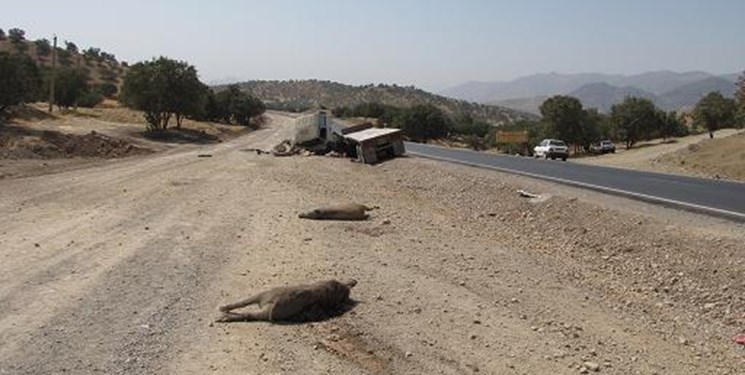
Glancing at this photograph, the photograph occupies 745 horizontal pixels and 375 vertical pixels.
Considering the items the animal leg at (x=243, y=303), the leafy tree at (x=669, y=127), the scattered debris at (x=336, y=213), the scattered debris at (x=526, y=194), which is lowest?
the animal leg at (x=243, y=303)

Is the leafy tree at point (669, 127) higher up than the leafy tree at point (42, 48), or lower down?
lower down

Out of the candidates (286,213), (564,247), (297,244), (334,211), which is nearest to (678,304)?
(564,247)

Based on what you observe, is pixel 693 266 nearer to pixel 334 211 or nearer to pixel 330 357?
pixel 330 357

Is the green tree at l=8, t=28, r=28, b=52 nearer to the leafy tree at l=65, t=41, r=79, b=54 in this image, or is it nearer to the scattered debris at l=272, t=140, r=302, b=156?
the leafy tree at l=65, t=41, r=79, b=54

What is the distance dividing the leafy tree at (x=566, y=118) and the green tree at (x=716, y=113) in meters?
12.8

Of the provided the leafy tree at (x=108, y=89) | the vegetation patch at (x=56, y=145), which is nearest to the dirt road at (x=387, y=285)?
the vegetation patch at (x=56, y=145)

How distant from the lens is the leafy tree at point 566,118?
8375 cm

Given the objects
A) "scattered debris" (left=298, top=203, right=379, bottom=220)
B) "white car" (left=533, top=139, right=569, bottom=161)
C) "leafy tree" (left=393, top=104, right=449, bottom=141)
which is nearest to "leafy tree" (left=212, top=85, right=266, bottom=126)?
"leafy tree" (left=393, top=104, right=449, bottom=141)

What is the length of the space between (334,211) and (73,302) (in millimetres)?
8143

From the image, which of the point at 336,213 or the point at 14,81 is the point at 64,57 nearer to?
the point at 14,81

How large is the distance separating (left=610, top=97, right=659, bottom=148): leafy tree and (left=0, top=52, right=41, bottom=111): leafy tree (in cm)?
6372

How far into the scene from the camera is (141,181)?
26.6 metres

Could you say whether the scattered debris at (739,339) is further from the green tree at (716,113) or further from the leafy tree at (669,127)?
the leafy tree at (669,127)

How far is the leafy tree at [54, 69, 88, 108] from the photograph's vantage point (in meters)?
73.2
